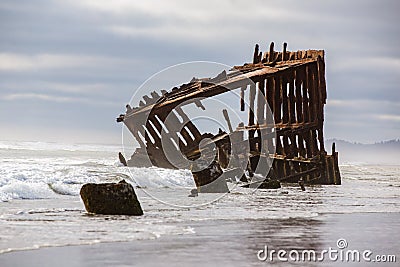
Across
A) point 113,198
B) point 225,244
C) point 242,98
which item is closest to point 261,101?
point 242,98

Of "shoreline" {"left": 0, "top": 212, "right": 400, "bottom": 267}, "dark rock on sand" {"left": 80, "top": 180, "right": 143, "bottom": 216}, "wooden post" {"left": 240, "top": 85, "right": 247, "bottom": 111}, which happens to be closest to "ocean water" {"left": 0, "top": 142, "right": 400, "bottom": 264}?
"shoreline" {"left": 0, "top": 212, "right": 400, "bottom": 267}

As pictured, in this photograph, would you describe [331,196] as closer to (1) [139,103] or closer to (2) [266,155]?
(2) [266,155]

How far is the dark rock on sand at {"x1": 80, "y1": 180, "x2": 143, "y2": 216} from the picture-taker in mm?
9289

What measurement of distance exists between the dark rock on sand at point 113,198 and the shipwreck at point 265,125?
8.61m

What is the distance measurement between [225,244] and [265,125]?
12.1 metres

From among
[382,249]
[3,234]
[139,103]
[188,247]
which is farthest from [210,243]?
[139,103]

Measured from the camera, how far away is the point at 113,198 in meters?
9.30

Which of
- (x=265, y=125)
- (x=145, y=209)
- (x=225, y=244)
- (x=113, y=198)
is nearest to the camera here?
(x=225, y=244)

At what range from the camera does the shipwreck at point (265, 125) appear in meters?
18.2

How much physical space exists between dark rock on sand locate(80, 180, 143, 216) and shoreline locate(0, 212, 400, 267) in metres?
0.99

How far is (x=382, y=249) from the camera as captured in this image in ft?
22.2

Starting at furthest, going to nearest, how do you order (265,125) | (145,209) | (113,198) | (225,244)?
(265,125), (145,209), (113,198), (225,244)

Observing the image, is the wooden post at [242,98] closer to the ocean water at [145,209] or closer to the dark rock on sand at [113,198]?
the ocean water at [145,209]

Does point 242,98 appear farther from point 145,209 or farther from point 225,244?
point 225,244
